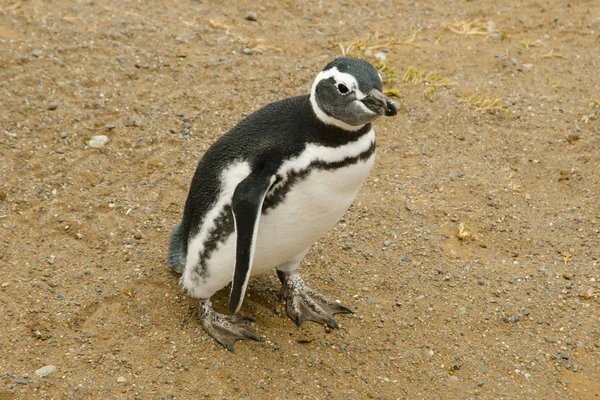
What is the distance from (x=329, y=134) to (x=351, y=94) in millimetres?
202

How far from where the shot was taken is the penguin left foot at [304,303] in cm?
335

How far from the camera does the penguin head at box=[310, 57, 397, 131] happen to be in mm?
2609

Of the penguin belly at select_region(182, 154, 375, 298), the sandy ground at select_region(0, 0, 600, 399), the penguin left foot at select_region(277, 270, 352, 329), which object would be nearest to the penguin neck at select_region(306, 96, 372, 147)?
the penguin belly at select_region(182, 154, 375, 298)

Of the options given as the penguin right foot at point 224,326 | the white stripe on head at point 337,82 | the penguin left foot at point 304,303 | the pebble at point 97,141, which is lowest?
the pebble at point 97,141

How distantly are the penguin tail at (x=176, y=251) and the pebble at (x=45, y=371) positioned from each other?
29.9 inches

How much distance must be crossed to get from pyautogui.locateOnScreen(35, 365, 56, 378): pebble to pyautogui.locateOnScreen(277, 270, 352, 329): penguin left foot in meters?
1.09

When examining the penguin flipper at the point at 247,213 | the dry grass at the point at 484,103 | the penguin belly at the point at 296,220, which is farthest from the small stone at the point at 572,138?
the penguin flipper at the point at 247,213

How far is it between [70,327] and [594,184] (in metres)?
3.15

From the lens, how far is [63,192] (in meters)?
4.02

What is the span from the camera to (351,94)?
2615 millimetres

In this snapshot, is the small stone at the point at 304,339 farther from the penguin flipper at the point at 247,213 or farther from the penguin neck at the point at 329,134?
the penguin neck at the point at 329,134


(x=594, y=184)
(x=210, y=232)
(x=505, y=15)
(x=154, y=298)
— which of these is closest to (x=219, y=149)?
(x=210, y=232)

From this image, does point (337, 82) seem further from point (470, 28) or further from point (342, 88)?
point (470, 28)

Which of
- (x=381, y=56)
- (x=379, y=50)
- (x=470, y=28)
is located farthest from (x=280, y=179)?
(x=470, y=28)
